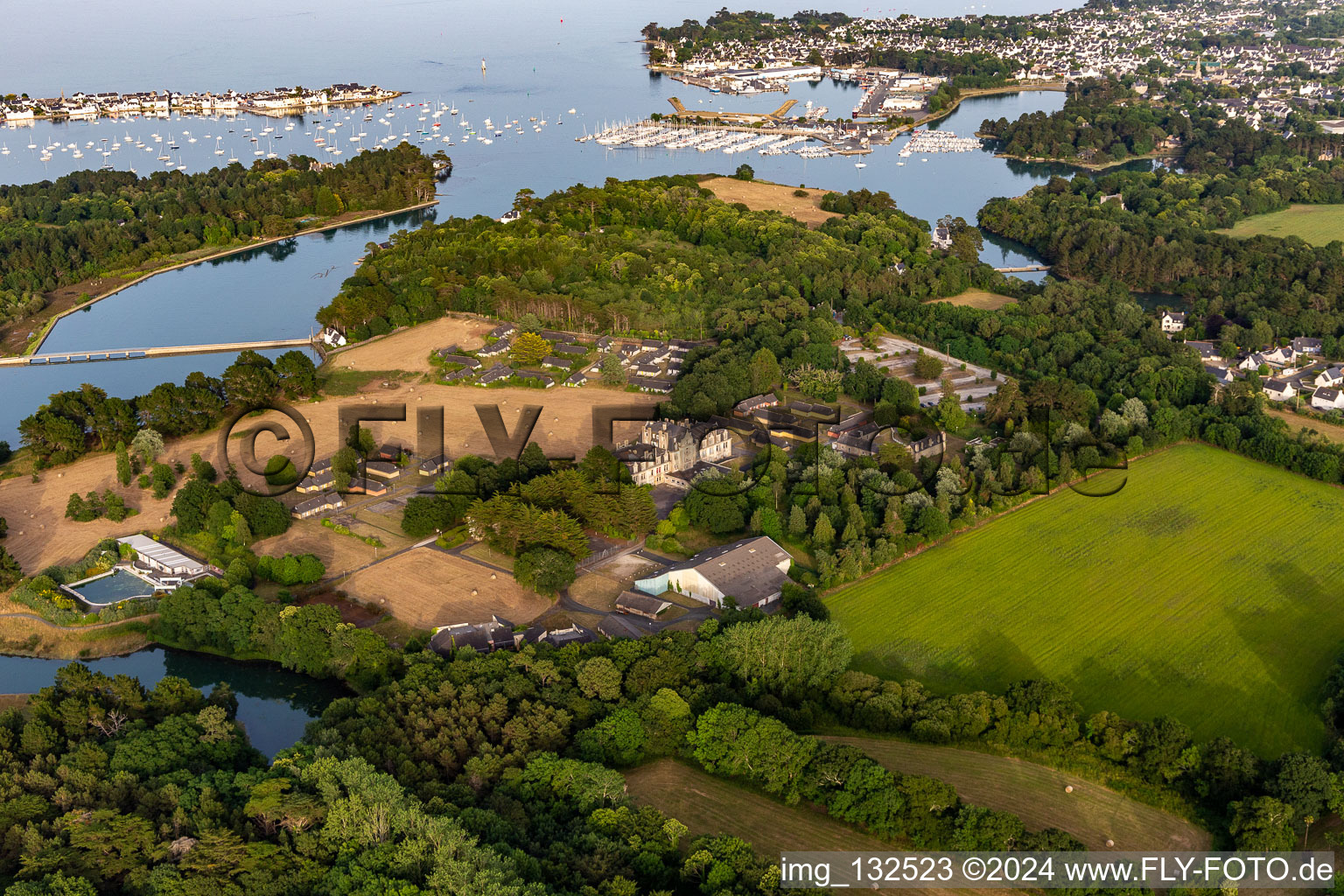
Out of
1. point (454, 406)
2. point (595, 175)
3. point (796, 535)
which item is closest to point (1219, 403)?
point (796, 535)

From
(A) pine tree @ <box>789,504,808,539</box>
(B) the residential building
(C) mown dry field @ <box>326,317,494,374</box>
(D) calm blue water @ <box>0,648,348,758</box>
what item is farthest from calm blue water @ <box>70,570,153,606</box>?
(A) pine tree @ <box>789,504,808,539</box>

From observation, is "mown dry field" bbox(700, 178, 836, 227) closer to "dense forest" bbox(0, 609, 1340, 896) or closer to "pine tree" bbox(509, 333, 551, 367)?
"pine tree" bbox(509, 333, 551, 367)

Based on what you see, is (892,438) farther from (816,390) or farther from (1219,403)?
(1219,403)

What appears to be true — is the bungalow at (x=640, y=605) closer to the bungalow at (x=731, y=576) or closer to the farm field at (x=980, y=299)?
the bungalow at (x=731, y=576)

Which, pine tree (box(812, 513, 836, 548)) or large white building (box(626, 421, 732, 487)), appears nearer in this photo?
pine tree (box(812, 513, 836, 548))

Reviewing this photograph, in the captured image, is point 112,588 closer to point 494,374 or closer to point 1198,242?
point 494,374

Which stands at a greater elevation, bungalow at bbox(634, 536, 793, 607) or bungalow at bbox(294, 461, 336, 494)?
bungalow at bbox(294, 461, 336, 494)

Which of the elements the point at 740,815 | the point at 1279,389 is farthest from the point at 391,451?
the point at 1279,389
